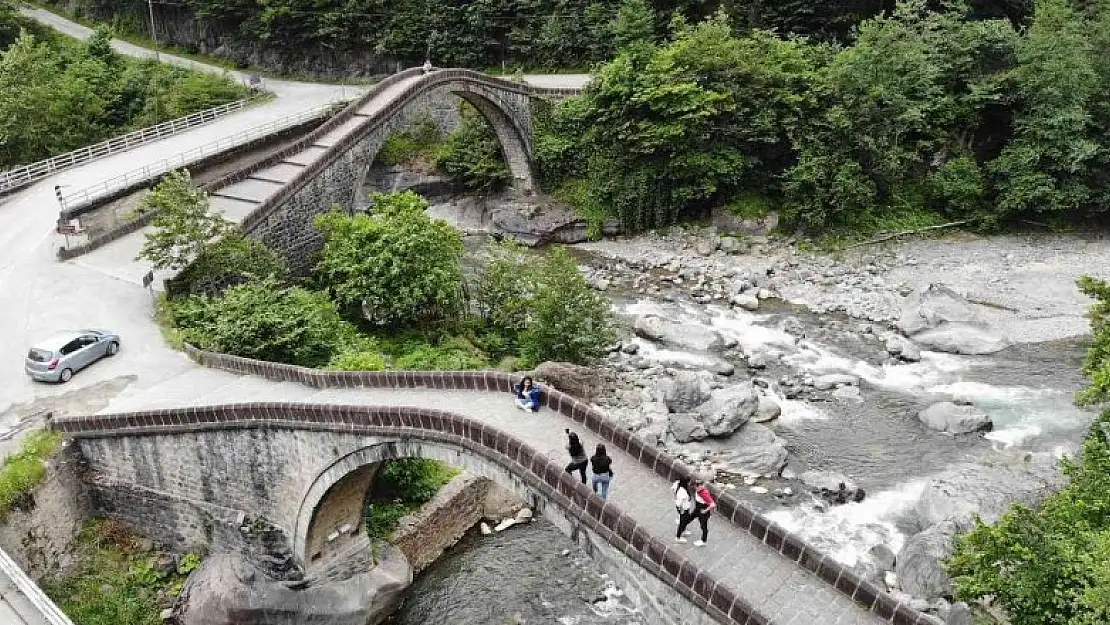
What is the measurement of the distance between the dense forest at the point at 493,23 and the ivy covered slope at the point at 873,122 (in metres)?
3.80

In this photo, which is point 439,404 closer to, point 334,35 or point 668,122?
point 668,122

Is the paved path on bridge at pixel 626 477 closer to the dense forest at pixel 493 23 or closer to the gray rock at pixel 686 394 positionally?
the gray rock at pixel 686 394

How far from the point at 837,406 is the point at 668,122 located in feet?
64.4

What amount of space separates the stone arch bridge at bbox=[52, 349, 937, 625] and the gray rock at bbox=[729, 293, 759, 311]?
21653mm

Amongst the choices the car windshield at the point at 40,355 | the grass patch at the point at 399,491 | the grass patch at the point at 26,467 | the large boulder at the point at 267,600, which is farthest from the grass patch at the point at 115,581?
the car windshield at the point at 40,355

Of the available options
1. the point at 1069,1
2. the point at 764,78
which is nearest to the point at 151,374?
the point at 764,78

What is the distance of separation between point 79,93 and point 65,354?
30896 millimetres

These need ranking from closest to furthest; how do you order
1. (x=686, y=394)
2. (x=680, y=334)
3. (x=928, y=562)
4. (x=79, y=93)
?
1. (x=928, y=562)
2. (x=686, y=394)
3. (x=680, y=334)
4. (x=79, y=93)

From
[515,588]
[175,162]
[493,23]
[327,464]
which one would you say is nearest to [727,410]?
[515,588]

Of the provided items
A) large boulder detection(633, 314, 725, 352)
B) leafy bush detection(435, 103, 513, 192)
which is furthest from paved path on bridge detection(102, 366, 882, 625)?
leafy bush detection(435, 103, 513, 192)

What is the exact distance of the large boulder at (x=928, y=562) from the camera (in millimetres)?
22594

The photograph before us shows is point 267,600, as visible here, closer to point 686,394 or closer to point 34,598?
point 34,598

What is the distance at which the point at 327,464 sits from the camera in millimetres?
21797

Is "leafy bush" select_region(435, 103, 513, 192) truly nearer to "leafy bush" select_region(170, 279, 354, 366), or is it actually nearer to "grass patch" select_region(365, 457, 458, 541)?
"leafy bush" select_region(170, 279, 354, 366)
